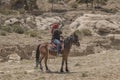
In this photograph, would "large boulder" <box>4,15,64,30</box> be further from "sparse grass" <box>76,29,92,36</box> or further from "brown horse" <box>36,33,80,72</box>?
"brown horse" <box>36,33,80,72</box>

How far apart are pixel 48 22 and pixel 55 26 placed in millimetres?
32563

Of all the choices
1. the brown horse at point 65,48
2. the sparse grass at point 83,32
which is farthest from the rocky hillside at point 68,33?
the brown horse at point 65,48

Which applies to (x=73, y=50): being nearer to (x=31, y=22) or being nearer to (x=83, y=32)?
(x=83, y=32)

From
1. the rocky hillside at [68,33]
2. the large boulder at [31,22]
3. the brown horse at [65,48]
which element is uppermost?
the brown horse at [65,48]

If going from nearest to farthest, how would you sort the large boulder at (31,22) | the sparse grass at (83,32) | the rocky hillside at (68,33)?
the rocky hillside at (68,33)
the sparse grass at (83,32)
the large boulder at (31,22)

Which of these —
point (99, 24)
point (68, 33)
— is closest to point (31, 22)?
point (68, 33)

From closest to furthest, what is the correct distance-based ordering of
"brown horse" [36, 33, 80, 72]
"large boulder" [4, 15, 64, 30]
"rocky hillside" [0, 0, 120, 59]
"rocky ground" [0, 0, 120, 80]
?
"rocky ground" [0, 0, 120, 80] < "brown horse" [36, 33, 80, 72] < "rocky hillside" [0, 0, 120, 59] < "large boulder" [4, 15, 64, 30]

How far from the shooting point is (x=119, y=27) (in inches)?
1697

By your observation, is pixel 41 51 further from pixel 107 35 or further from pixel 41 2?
pixel 41 2

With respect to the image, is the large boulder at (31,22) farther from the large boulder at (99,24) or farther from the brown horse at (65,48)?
the brown horse at (65,48)

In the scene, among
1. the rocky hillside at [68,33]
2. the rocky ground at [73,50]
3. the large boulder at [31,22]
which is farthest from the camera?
the large boulder at [31,22]

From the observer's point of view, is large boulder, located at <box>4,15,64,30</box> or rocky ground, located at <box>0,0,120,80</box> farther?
large boulder, located at <box>4,15,64,30</box>

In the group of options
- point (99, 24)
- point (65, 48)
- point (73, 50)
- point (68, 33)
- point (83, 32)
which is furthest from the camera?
point (68, 33)

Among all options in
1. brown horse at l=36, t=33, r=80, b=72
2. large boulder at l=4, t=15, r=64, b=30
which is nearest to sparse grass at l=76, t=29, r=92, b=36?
large boulder at l=4, t=15, r=64, b=30
